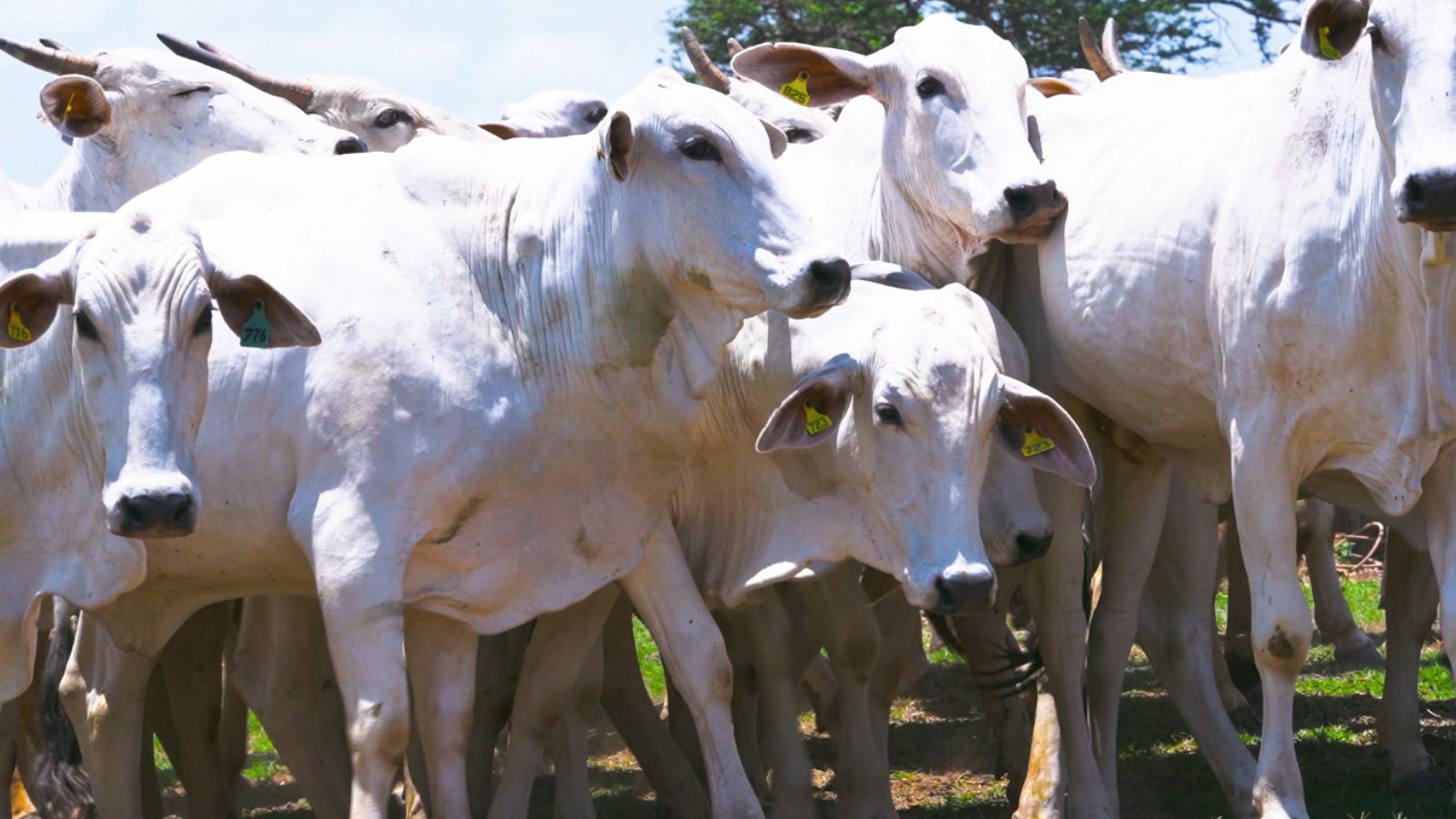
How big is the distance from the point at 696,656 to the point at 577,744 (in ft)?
3.24

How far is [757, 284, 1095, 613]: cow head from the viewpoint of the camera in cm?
681

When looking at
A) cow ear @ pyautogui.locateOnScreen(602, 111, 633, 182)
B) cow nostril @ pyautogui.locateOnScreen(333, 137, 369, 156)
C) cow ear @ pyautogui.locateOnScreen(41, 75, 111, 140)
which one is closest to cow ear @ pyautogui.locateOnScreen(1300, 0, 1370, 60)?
cow ear @ pyautogui.locateOnScreen(602, 111, 633, 182)

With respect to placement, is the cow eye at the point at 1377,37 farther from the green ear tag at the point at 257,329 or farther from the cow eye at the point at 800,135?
the cow eye at the point at 800,135

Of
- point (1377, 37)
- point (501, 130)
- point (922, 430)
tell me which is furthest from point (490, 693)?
point (1377, 37)

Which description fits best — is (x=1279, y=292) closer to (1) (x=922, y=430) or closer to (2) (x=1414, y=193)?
(2) (x=1414, y=193)

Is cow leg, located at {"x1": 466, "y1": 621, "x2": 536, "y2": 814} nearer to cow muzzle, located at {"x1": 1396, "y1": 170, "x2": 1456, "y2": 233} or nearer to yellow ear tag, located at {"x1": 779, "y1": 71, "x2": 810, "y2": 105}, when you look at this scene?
yellow ear tag, located at {"x1": 779, "y1": 71, "x2": 810, "y2": 105}

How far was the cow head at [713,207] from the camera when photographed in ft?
21.1

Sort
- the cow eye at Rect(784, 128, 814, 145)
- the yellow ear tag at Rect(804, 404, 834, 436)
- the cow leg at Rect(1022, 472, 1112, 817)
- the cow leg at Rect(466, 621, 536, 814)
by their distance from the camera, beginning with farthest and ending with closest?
1. the cow eye at Rect(784, 128, 814, 145)
2. the cow leg at Rect(466, 621, 536, 814)
3. the cow leg at Rect(1022, 472, 1112, 817)
4. the yellow ear tag at Rect(804, 404, 834, 436)

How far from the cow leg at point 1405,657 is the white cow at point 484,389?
2.56 meters

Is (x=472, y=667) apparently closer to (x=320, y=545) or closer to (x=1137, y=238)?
(x=320, y=545)

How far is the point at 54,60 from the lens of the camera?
816 centimetres

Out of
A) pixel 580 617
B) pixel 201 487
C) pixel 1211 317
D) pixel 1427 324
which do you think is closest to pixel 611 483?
pixel 580 617

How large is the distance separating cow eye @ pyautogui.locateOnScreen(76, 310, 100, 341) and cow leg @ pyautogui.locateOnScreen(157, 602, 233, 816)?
85.1 inches

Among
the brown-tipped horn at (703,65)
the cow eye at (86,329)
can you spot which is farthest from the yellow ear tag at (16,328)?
the brown-tipped horn at (703,65)
